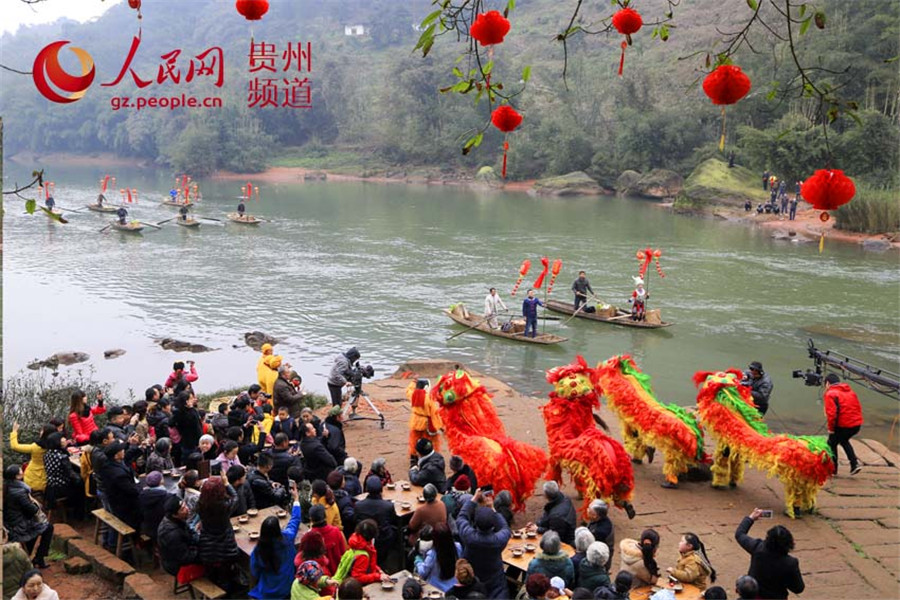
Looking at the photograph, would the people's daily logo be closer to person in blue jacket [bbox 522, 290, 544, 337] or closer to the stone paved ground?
the stone paved ground

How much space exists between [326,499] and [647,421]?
415 cm

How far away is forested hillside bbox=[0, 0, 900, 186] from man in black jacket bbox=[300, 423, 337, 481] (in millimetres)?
27044

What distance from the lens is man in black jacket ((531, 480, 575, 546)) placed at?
21.5 ft

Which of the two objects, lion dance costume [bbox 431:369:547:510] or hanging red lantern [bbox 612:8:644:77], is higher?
hanging red lantern [bbox 612:8:644:77]

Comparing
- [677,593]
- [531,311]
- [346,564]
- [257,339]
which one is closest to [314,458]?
[346,564]

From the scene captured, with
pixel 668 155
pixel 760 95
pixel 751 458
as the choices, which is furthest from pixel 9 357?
pixel 668 155

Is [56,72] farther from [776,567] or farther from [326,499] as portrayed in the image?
[776,567]

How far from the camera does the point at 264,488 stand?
Result: 6.86 meters

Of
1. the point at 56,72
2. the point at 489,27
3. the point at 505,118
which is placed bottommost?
Answer: the point at 505,118

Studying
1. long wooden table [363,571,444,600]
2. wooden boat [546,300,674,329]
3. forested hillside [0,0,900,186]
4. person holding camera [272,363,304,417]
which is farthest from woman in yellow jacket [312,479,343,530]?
forested hillside [0,0,900,186]

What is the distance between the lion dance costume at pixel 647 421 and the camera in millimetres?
8758

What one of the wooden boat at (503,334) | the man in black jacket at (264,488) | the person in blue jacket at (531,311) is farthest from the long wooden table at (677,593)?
the wooden boat at (503,334)

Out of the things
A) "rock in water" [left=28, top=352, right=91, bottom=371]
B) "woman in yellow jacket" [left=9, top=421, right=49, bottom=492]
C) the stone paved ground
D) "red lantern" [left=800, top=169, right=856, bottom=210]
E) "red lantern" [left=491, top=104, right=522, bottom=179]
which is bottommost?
"rock in water" [left=28, top=352, right=91, bottom=371]

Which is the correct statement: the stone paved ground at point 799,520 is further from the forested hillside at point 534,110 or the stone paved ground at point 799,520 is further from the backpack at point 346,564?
the forested hillside at point 534,110
